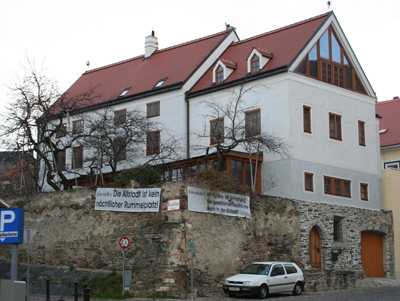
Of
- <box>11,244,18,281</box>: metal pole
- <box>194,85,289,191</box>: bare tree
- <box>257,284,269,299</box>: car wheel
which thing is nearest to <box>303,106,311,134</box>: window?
<box>194,85,289,191</box>: bare tree

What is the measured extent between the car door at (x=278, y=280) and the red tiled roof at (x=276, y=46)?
11637 mm

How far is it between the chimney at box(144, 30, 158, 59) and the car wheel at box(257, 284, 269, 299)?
934 inches

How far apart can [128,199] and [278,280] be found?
270 inches

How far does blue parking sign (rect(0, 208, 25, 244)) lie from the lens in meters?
14.6

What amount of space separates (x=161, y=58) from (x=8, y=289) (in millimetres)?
29231

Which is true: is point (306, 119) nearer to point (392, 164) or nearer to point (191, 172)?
point (191, 172)

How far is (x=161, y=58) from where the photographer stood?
40.2 metres

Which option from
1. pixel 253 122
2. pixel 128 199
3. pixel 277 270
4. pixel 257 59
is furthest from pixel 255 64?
pixel 277 270

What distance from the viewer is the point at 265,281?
22.2 metres

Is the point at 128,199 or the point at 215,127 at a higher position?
the point at 215,127

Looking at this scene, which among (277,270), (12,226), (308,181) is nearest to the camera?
(12,226)

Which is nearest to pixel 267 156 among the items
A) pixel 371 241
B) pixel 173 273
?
pixel 371 241

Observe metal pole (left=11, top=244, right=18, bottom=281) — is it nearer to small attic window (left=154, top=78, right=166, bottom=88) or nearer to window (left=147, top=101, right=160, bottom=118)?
window (left=147, top=101, right=160, bottom=118)

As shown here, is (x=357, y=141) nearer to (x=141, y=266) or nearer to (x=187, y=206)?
(x=187, y=206)
